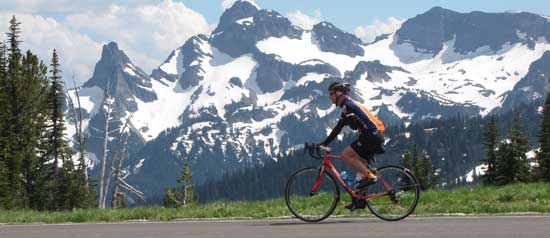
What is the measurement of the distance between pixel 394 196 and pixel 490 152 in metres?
51.0

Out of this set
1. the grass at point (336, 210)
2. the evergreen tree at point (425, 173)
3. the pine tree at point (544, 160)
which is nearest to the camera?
the grass at point (336, 210)

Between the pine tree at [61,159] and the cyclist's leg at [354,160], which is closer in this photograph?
the cyclist's leg at [354,160]

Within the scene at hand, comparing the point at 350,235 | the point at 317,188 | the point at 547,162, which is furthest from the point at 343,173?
the point at 547,162

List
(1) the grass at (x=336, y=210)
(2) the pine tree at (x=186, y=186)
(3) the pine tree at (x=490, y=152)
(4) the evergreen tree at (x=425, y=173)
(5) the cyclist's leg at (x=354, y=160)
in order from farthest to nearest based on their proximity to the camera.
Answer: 1. (4) the evergreen tree at (x=425, y=173)
2. (2) the pine tree at (x=186, y=186)
3. (3) the pine tree at (x=490, y=152)
4. (1) the grass at (x=336, y=210)
5. (5) the cyclist's leg at (x=354, y=160)

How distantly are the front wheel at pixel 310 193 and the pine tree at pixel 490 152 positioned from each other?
37.3 m

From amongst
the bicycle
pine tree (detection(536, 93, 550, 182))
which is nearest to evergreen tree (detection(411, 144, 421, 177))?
pine tree (detection(536, 93, 550, 182))

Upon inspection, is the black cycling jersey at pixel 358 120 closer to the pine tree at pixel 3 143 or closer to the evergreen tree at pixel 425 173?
the pine tree at pixel 3 143

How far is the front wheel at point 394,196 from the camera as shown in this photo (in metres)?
15.9

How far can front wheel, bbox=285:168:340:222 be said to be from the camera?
52.8 ft

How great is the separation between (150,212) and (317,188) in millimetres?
4588

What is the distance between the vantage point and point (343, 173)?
16109mm

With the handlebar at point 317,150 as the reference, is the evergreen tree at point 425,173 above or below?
above

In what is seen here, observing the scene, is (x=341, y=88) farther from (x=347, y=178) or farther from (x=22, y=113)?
(x=22, y=113)

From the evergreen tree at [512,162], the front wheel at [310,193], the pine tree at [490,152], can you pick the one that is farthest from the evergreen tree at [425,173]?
the front wheel at [310,193]
